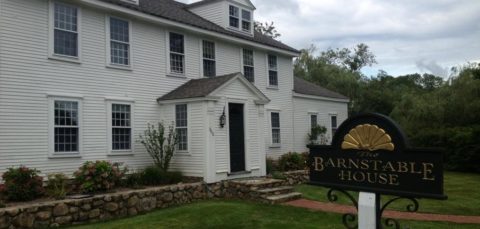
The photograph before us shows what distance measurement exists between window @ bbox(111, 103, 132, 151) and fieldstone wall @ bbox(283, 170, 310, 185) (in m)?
5.83

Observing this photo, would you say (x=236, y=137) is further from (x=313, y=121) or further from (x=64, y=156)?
(x=313, y=121)

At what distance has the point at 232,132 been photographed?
635 inches

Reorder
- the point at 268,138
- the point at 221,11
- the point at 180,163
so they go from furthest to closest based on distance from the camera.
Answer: the point at 268,138, the point at 221,11, the point at 180,163

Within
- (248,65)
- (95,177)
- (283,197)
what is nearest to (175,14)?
(248,65)

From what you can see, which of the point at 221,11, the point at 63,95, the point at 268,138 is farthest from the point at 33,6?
the point at 268,138

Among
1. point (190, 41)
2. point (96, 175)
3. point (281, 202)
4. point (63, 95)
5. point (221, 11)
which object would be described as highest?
point (221, 11)

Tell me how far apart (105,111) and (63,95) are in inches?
58.8

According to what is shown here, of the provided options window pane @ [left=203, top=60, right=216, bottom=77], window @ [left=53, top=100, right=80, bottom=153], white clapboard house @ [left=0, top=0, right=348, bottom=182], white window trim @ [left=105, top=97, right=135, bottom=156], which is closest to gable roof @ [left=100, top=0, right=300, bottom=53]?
white clapboard house @ [left=0, top=0, right=348, bottom=182]

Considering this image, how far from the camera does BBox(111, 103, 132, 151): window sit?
1489cm

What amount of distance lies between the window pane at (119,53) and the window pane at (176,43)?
2.03 metres

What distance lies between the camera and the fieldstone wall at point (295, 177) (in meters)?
17.5

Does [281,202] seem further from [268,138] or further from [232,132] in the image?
[268,138]

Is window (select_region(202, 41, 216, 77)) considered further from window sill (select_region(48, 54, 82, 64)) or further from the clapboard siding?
the clapboard siding

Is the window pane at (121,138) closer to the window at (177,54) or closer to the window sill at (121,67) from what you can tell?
the window sill at (121,67)
